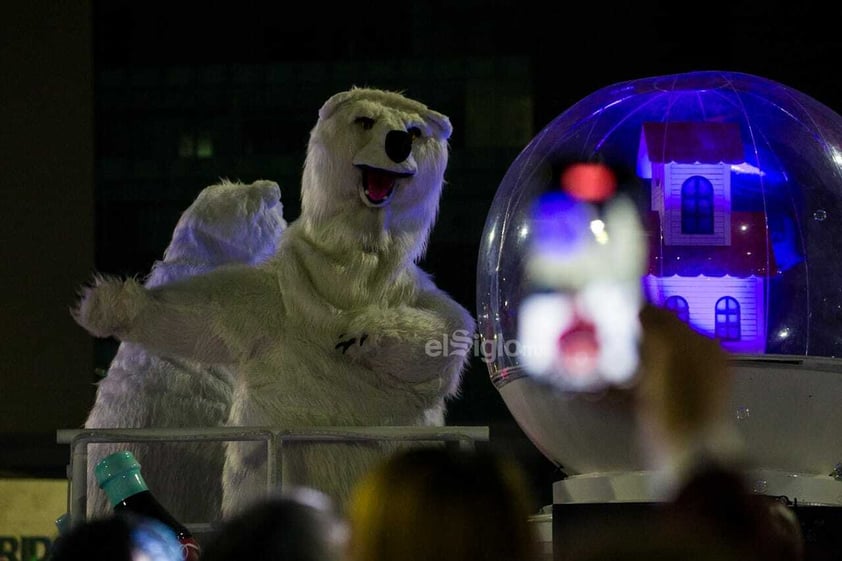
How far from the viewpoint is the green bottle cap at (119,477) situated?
294cm

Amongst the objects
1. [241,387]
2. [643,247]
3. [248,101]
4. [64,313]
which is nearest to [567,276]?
[643,247]

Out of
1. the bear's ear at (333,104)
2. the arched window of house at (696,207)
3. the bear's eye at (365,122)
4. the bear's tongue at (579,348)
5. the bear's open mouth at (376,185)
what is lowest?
the bear's tongue at (579,348)

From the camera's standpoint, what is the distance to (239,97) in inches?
299

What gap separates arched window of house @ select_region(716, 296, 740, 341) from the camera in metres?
2.76

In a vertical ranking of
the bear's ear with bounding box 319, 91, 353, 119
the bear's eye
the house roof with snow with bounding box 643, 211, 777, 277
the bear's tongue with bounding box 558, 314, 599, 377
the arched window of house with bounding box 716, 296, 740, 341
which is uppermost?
the bear's ear with bounding box 319, 91, 353, 119

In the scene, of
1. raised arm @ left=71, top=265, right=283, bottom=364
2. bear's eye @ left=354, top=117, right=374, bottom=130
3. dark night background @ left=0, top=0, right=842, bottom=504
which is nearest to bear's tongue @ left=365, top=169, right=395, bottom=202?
bear's eye @ left=354, top=117, right=374, bottom=130

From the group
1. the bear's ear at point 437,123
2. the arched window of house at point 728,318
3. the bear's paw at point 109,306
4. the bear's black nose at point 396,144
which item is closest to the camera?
the arched window of house at point 728,318

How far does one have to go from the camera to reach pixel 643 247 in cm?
279

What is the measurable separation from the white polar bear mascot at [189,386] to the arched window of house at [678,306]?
184 cm

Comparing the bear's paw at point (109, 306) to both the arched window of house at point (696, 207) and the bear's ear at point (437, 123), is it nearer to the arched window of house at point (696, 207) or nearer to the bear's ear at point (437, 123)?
the bear's ear at point (437, 123)

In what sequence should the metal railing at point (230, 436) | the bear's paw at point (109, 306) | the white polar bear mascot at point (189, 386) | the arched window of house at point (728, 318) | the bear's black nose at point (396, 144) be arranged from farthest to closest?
the white polar bear mascot at point (189, 386) < the bear's black nose at point (396, 144) < the bear's paw at point (109, 306) < the metal railing at point (230, 436) < the arched window of house at point (728, 318)

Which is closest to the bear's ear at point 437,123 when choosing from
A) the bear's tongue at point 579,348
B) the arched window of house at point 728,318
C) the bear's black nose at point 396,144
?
the bear's black nose at point 396,144

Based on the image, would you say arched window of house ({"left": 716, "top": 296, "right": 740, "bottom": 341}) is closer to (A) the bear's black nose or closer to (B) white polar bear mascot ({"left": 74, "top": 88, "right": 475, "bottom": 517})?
(B) white polar bear mascot ({"left": 74, "top": 88, "right": 475, "bottom": 517})

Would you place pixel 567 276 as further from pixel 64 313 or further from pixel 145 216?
pixel 145 216
